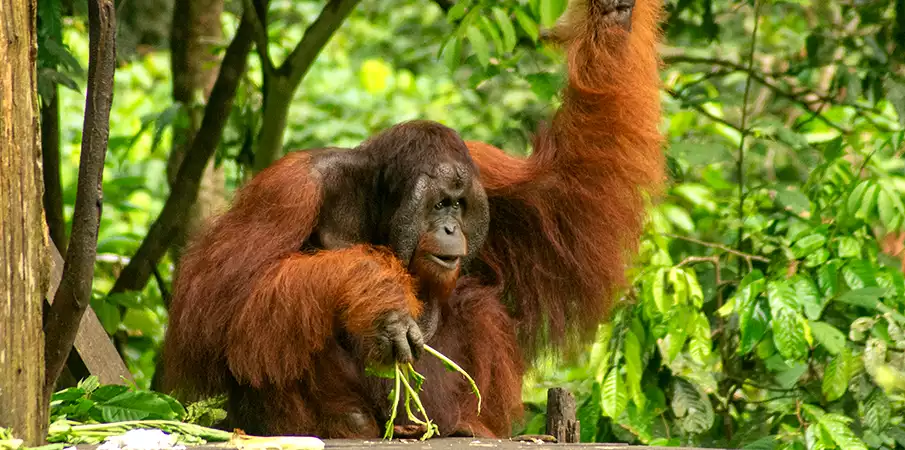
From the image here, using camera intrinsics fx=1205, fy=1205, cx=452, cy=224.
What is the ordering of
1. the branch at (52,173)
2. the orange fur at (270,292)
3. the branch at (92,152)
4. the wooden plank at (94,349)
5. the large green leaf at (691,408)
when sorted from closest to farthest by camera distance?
1. the branch at (92,152)
2. the orange fur at (270,292)
3. the wooden plank at (94,349)
4. the large green leaf at (691,408)
5. the branch at (52,173)

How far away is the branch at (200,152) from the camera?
16.1 ft

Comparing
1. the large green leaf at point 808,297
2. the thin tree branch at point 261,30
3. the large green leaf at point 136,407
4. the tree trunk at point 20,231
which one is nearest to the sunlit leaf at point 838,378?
the large green leaf at point 808,297

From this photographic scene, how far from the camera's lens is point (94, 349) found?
3.92 meters

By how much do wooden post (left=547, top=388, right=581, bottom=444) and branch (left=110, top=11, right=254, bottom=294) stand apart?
84.0 inches

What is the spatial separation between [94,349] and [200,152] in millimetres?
1227

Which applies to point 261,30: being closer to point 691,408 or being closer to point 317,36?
point 317,36

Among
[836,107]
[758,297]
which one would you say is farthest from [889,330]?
[836,107]

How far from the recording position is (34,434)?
2469mm

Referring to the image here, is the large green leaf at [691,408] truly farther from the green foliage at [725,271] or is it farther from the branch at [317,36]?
the branch at [317,36]

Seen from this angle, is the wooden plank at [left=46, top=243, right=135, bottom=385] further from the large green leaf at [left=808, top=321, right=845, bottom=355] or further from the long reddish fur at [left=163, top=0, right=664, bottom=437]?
the large green leaf at [left=808, top=321, right=845, bottom=355]

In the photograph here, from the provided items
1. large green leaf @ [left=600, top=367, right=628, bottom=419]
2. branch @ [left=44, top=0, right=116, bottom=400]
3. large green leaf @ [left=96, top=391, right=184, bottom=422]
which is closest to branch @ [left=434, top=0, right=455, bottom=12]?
large green leaf @ [left=600, top=367, right=628, bottom=419]

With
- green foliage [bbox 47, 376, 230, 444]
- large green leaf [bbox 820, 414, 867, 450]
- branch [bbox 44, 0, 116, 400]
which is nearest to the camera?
branch [bbox 44, 0, 116, 400]

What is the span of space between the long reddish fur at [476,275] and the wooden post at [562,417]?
0.34m

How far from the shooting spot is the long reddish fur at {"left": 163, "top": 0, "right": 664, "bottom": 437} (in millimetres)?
3385
